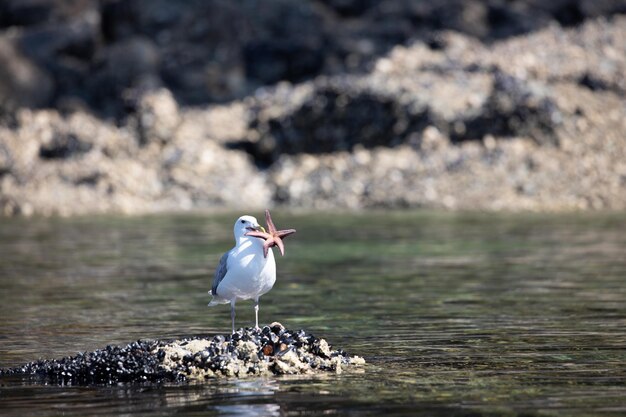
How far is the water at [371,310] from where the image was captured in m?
11.4

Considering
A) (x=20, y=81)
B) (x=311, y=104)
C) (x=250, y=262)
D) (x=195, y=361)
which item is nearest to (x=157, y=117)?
(x=311, y=104)

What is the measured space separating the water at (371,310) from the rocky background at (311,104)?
7945mm

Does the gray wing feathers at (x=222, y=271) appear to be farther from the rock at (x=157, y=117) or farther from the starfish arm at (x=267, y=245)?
the rock at (x=157, y=117)

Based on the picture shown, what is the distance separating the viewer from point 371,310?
Answer: 1908 cm

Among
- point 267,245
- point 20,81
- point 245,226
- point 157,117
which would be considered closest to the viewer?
point 267,245

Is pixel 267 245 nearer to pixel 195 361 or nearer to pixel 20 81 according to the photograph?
pixel 195 361

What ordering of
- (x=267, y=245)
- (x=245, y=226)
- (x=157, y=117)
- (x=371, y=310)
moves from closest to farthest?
1. (x=267, y=245)
2. (x=245, y=226)
3. (x=371, y=310)
4. (x=157, y=117)

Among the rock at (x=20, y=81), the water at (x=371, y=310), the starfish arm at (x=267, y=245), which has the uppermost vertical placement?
the rock at (x=20, y=81)

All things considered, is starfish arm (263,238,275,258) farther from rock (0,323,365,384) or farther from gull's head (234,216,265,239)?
rock (0,323,365,384)

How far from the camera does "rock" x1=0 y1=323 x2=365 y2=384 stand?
12531 millimetres

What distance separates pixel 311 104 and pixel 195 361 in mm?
40318

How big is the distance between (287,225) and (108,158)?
54.4 feet

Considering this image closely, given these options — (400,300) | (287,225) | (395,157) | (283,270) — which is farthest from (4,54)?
(400,300)

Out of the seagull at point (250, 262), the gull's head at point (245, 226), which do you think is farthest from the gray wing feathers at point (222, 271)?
the gull's head at point (245, 226)
